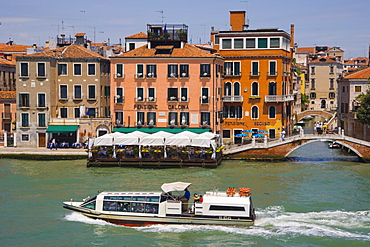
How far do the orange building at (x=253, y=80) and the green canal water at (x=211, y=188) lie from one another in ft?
18.7

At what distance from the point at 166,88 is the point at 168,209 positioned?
23.8 m

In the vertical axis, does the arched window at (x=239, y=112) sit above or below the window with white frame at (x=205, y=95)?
below

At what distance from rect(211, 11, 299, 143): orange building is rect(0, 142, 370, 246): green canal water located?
570cm

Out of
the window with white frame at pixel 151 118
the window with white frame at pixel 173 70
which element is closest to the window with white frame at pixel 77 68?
the window with white frame at pixel 151 118

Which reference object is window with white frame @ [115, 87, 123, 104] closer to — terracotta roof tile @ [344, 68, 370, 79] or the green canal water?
the green canal water

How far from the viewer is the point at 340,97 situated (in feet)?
211

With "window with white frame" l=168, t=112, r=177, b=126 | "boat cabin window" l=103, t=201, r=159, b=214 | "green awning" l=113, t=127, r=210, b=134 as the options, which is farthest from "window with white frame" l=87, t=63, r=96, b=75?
"boat cabin window" l=103, t=201, r=159, b=214

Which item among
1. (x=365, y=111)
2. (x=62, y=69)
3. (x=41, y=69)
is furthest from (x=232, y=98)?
(x=41, y=69)

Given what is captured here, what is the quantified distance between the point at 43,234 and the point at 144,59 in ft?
86.4

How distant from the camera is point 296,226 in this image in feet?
96.5

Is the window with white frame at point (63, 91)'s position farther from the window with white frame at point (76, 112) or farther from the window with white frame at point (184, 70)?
the window with white frame at point (184, 70)

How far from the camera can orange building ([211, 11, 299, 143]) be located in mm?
55906

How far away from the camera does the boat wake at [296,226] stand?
28.4m

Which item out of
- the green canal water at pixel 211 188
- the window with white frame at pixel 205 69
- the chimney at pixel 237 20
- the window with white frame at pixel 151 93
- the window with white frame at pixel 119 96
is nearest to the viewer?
the green canal water at pixel 211 188
